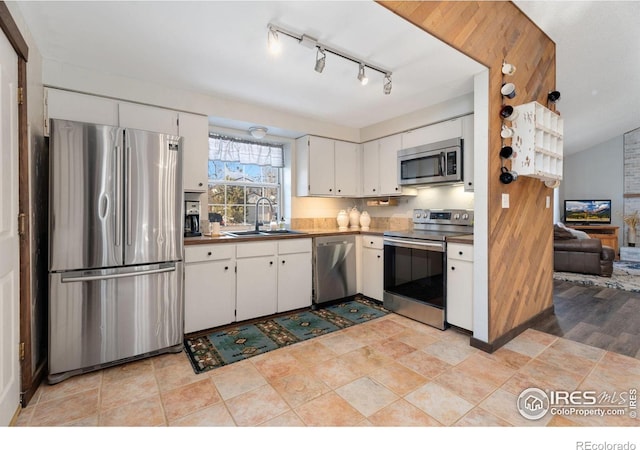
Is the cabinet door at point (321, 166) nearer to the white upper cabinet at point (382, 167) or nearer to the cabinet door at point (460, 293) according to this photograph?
the white upper cabinet at point (382, 167)

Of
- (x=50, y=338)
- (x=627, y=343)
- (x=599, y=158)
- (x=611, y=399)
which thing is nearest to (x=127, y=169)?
(x=50, y=338)

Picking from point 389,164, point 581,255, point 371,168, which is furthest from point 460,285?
point 581,255

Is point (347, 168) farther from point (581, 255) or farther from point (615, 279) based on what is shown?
point (615, 279)

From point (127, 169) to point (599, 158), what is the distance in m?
10.9

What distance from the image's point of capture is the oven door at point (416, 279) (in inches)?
114

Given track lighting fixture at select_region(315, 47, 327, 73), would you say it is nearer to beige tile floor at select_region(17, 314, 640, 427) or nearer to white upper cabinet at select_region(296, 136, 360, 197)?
white upper cabinet at select_region(296, 136, 360, 197)

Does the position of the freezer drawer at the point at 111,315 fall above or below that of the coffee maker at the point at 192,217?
below

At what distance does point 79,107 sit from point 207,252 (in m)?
1.53

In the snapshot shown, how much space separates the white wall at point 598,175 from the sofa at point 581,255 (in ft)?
13.9

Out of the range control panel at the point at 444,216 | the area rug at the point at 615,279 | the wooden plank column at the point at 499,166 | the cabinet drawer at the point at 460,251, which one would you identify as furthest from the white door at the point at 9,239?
the area rug at the point at 615,279

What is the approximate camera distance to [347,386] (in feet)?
6.47

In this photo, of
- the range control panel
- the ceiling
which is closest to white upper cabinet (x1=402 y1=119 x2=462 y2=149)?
the ceiling

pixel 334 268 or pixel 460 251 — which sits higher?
pixel 460 251

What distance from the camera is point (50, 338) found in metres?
2.01
